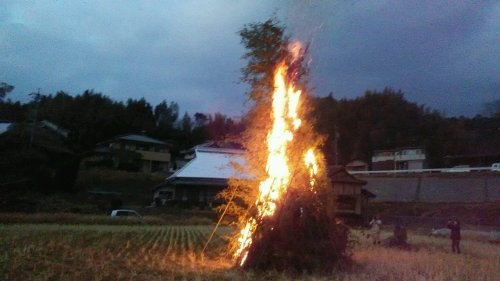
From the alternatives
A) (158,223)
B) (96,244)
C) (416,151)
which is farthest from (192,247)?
(416,151)

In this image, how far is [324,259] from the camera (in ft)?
50.7

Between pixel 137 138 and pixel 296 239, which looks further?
pixel 137 138

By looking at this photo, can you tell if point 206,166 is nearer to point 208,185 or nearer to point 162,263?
point 208,185

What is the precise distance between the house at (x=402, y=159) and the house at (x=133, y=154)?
30360mm

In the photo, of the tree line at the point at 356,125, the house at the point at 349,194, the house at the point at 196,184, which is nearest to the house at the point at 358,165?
the tree line at the point at 356,125

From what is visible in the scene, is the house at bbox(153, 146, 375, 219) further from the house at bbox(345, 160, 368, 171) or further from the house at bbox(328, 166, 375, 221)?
the house at bbox(345, 160, 368, 171)

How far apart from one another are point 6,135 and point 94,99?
39164mm

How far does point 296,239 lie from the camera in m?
15.3

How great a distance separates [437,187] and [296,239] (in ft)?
142

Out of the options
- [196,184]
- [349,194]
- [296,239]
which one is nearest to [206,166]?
[196,184]

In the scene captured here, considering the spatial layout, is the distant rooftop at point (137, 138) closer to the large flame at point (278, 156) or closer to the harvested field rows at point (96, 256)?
the harvested field rows at point (96, 256)

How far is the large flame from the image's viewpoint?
15.6 m

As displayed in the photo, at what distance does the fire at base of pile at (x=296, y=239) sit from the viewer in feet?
49.6

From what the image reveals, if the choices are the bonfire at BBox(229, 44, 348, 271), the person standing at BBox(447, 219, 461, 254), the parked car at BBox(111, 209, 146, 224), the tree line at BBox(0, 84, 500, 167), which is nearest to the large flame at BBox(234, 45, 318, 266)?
the bonfire at BBox(229, 44, 348, 271)
